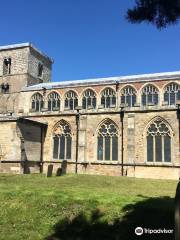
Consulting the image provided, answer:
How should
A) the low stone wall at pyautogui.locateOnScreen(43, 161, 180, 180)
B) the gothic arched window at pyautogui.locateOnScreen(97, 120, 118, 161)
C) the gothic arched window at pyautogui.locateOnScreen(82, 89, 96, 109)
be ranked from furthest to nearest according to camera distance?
1. the gothic arched window at pyautogui.locateOnScreen(82, 89, 96, 109)
2. the gothic arched window at pyautogui.locateOnScreen(97, 120, 118, 161)
3. the low stone wall at pyautogui.locateOnScreen(43, 161, 180, 180)

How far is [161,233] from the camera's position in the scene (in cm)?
875

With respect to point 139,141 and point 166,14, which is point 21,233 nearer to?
point 166,14

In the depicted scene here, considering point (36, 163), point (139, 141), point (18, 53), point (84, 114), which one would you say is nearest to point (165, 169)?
point (139, 141)


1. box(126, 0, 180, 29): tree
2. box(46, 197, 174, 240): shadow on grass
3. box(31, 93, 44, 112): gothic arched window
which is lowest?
box(46, 197, 174, 240): shadow on grass

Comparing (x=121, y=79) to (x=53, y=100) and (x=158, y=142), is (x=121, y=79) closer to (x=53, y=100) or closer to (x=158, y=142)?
(x=53, y=100)

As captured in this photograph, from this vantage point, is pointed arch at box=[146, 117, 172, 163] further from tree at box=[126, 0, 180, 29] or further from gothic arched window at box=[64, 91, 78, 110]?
tree at box=[126, 0, 180, 29]

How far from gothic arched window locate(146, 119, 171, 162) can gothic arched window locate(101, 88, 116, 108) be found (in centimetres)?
978

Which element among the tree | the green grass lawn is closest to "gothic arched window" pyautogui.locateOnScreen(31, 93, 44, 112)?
the green grass lawn

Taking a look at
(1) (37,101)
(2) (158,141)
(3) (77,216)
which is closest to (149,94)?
(2) (158,141)

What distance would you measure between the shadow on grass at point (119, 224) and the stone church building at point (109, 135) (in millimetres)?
15146

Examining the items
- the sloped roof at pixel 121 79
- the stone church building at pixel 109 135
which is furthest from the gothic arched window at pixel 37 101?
the stone church building at pixel 109 135

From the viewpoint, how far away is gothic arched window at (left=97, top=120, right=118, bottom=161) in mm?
27438

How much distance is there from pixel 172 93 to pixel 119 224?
25.3m

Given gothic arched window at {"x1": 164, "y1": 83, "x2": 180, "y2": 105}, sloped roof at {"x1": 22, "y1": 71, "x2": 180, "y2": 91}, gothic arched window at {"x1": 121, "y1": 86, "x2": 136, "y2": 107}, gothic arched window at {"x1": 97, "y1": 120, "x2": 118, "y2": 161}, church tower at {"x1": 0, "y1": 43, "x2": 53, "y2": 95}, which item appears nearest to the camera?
gothic arched window at {"x1": 97, "y1": 120, "x2": 118, "y2": 161}
